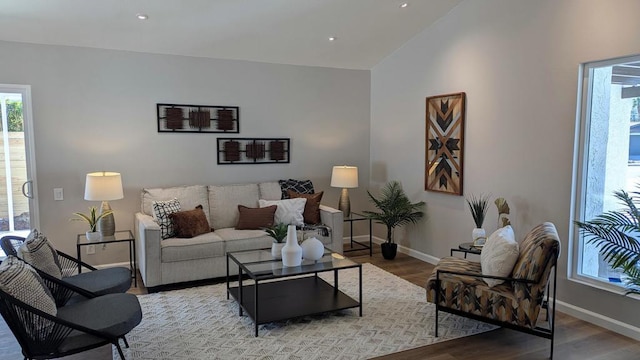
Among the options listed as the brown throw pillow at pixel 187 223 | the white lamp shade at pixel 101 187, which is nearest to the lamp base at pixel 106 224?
the white lamp shade at pixel 101 187

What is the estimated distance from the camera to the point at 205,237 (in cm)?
461

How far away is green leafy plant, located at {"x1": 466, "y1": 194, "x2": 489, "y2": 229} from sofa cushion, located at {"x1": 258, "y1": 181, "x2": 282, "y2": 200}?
2.29m

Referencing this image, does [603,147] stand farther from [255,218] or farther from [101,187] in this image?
[101,187]

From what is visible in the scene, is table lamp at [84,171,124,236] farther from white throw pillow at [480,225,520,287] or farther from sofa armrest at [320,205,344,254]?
white throw pillow at [480,225,520,287]

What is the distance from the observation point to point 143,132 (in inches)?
200

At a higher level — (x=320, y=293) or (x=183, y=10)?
(x=183, y=10)

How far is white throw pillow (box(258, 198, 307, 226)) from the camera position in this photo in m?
5.21

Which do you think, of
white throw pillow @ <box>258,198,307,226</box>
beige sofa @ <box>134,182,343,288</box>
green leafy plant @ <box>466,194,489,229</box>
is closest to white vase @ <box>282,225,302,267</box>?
beige sofa @ <box>134,182,343,288</box>

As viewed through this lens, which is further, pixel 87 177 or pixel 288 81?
pixel 288 81

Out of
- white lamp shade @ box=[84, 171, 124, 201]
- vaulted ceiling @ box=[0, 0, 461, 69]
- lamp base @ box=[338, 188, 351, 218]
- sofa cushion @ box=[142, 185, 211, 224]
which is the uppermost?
vaulted ceiling @ box=[0, 0, 461, 69]

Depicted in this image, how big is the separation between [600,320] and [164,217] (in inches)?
161

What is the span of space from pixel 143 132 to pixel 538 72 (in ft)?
13.7

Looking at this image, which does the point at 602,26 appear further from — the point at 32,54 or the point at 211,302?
the point at 32,54

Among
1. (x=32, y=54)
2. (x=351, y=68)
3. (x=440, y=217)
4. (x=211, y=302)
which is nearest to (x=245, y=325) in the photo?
(x=211, y=302)
